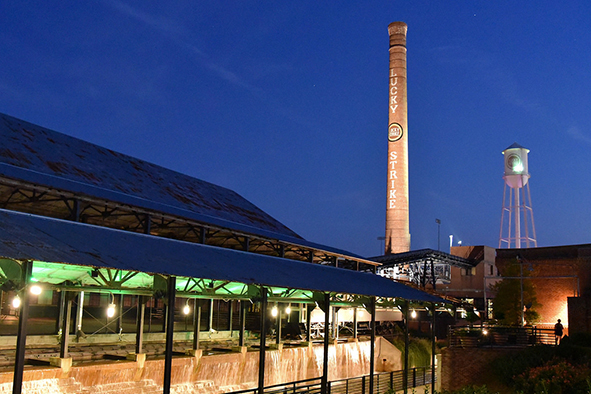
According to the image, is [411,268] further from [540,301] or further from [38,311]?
[38,311]

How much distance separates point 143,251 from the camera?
17359mm

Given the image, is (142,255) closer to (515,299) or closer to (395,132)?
(515,299)

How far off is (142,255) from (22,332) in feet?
16.5

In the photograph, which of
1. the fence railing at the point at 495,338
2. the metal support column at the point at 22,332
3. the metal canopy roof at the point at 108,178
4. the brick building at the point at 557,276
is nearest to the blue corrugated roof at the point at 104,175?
the metal canopy roof at the point at 108,178

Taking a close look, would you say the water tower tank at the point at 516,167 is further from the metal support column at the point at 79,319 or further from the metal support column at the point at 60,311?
the metal support column at the point at 60,311

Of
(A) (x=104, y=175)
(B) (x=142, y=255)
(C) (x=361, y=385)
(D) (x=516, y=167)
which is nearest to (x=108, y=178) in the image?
(A) (x=104, y=175)

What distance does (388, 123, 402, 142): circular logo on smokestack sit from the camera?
73.9m

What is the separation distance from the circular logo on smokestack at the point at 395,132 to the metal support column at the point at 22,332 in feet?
211

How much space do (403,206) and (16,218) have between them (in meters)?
60.8

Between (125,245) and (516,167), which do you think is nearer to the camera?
(125,245)

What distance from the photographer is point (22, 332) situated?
472 inches

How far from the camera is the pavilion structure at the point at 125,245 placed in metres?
14.6

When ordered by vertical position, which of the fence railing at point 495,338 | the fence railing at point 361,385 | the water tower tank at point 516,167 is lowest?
the fence railing at point 361,385

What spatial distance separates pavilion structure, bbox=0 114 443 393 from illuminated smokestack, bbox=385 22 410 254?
134ft
